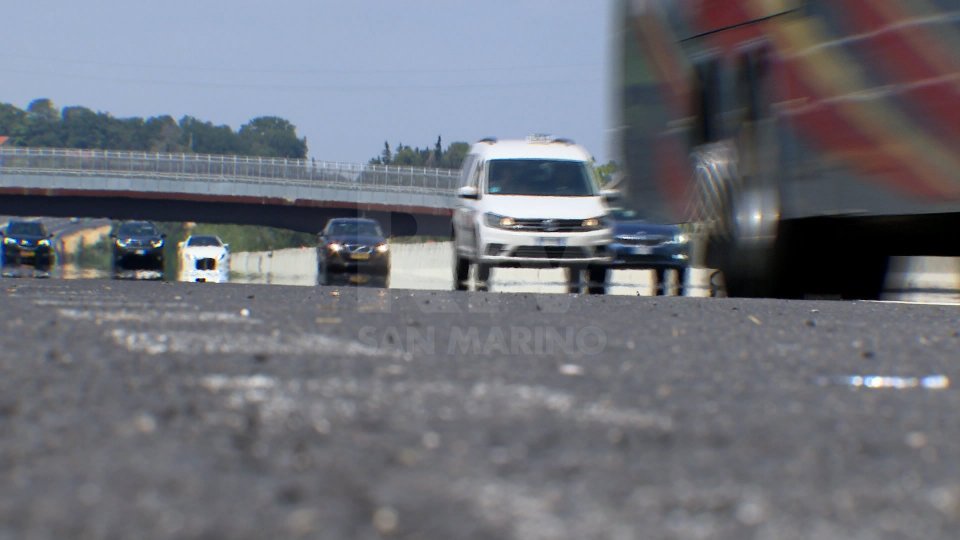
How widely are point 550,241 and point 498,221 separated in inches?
29.7

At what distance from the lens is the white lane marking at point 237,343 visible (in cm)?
551

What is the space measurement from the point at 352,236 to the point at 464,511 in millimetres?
28417

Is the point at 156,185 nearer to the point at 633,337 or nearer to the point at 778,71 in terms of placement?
the point at 778,71

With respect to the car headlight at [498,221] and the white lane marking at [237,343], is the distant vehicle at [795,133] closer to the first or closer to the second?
the car headlight at [498,221]

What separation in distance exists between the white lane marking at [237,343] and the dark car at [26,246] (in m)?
41.0

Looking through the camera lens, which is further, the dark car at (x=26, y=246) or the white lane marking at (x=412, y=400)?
the dark car at (x=26, y=246)

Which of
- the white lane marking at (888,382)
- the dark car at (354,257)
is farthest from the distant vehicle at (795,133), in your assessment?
the dark car at (354,257)

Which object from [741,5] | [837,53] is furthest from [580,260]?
[837,53]

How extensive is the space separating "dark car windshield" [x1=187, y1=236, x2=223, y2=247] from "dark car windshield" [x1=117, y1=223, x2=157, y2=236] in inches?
108

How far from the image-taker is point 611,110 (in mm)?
15477

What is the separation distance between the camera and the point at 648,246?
23047mm

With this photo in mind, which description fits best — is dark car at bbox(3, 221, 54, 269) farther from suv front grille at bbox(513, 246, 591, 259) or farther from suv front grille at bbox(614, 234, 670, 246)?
suv front grille at bbox(513, 246, 591, 259)

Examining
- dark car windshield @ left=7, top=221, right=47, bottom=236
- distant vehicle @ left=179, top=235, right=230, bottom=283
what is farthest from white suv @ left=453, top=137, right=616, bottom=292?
dark car windshield @ left=7, top=221, right=47, bottom=236

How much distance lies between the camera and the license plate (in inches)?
754
